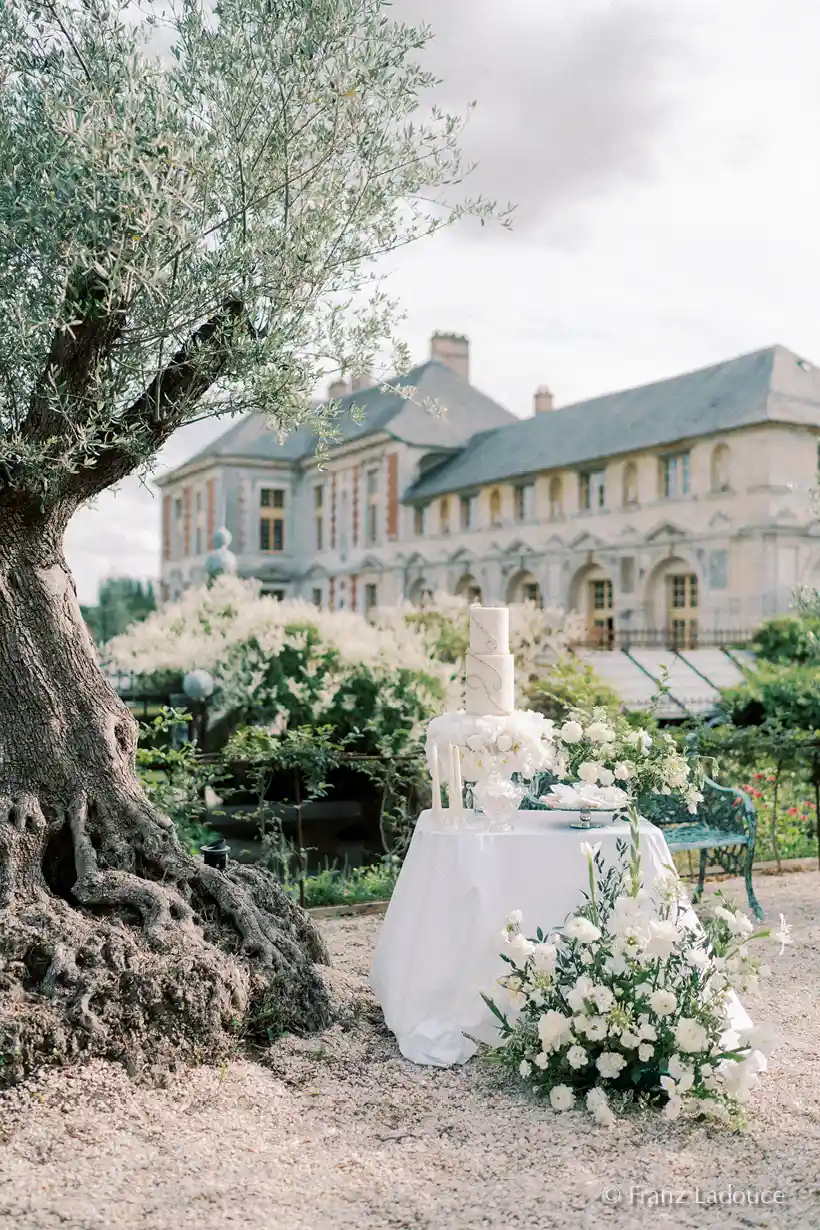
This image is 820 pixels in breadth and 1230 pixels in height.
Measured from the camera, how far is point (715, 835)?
22.9 feet

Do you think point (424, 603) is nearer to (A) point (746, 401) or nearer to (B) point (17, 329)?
(B) point (17, 329)

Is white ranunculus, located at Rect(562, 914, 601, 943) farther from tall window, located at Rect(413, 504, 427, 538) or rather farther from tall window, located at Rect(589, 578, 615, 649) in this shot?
tall window, located at Rect(413, 504, 427, 538)

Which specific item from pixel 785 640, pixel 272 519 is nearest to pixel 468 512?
pixel 272 519

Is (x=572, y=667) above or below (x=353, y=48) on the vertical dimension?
below

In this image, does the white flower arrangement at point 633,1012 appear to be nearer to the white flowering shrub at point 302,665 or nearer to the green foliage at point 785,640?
the white flowering shrub at point 302,665

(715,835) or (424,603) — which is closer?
(715,835)

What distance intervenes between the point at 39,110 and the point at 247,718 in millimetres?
6605

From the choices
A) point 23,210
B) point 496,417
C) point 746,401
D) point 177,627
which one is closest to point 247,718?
point 177,627

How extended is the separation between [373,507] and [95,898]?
38.5 metres

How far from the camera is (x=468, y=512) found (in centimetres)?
3766

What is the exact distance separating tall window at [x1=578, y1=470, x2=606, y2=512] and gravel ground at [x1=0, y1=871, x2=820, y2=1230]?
28.5m

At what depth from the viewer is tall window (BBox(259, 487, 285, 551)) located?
47438mm

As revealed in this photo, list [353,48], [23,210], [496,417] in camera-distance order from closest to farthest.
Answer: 1. [23,210]
2. [353,48]
3. [496,417]

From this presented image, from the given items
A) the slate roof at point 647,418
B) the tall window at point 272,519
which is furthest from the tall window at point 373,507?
the tall window at point 272,519
